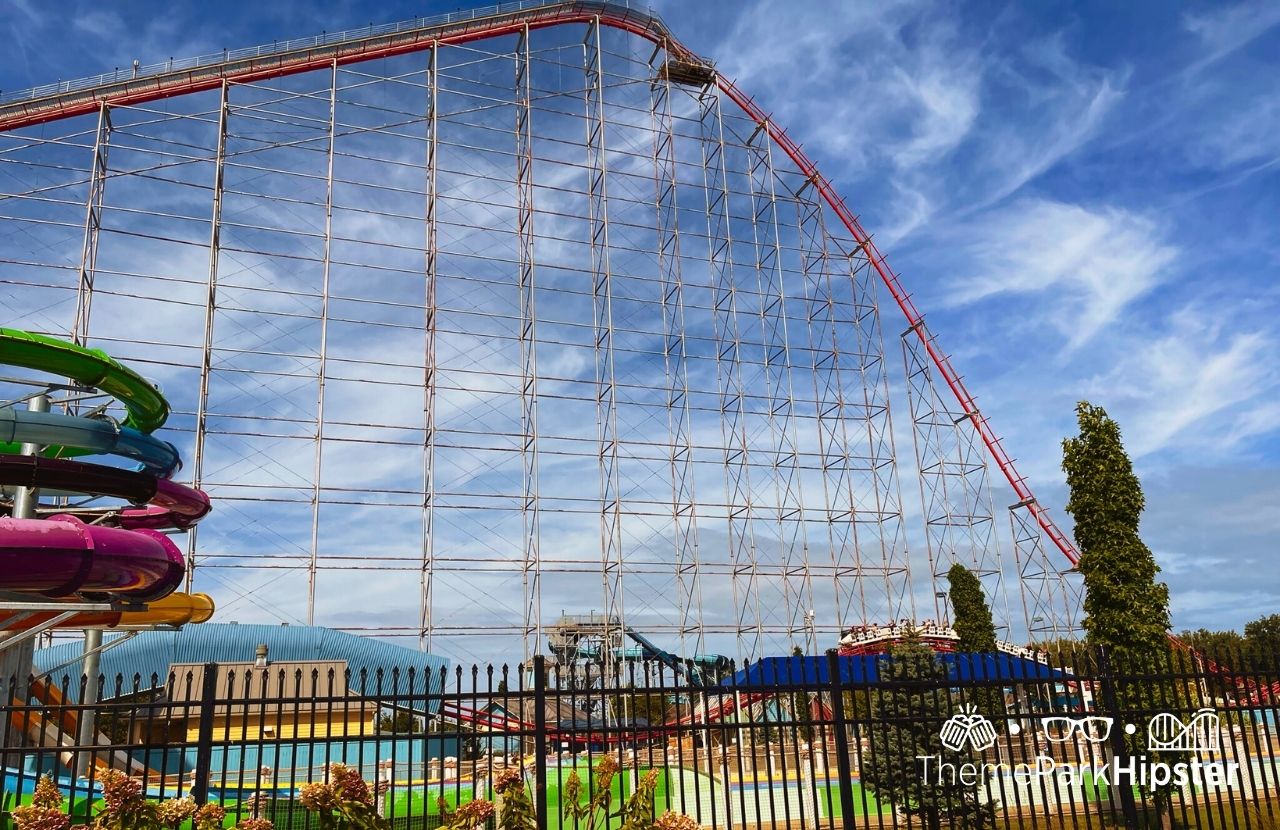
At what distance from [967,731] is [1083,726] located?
724mm

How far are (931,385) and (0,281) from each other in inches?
851

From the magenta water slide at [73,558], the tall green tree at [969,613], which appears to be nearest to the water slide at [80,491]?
the magenta water slide at [73,558]

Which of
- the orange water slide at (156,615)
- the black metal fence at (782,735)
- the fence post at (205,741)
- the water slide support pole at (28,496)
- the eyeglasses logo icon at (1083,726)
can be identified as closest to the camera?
the fence post at (205,741)

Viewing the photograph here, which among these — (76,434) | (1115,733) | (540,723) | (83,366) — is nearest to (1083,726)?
(1115,733)

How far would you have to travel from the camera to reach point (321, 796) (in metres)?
4.25

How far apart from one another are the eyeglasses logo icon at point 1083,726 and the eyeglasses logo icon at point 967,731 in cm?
36

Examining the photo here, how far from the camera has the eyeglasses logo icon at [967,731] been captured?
648 cm

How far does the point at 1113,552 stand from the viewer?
11508 millimetres

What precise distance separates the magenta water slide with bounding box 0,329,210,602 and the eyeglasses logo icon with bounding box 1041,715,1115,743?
6.59 metres

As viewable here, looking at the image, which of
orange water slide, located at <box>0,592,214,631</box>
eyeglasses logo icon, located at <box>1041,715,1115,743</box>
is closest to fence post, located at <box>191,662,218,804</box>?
eyeglasses logo icon, located at <box>1041,715,1115,743</box>

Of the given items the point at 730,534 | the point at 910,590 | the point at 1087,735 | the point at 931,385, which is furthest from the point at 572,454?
the point at 1087,735

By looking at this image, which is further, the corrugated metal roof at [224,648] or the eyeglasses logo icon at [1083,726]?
the corrugated metal roof at [224,648]

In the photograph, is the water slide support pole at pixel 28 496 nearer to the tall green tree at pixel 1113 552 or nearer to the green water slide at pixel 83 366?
the green water slide at pixel 83 366

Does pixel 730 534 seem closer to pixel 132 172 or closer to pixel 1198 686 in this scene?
pixel 132 172
